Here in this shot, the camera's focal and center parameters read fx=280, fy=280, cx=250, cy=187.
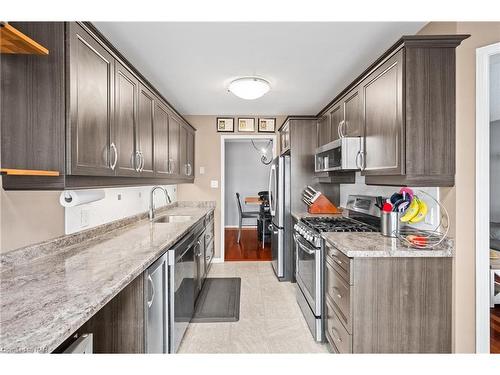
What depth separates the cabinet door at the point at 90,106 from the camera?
1403mm

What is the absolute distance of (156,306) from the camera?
5.70 ft

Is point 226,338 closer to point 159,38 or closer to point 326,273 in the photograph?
point 326,273

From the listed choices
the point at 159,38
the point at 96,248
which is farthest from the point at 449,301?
the point at 159,38

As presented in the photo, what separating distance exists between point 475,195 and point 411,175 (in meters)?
0.37

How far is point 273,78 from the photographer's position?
9.80 feet

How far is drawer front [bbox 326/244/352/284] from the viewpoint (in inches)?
70.2

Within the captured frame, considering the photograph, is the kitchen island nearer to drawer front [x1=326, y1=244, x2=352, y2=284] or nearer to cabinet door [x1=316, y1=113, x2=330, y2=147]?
drawer front [x1=326, y1=244, x2=352, y2=284]

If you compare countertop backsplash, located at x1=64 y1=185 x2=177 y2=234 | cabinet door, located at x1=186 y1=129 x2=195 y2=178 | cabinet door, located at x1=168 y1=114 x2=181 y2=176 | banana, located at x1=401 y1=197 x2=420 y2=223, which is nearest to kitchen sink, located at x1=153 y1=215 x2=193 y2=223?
countertop backsplash, located at x1=64 y1=185 x2=177 y2=234

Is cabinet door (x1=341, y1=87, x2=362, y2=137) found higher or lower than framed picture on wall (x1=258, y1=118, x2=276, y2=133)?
lower

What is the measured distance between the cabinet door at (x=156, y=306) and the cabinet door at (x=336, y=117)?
7.01 ft

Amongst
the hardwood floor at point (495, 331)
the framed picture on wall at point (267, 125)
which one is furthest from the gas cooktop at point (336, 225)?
the framed picture on wall at point (267, 125)

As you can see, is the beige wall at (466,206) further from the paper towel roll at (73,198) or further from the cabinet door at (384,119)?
the paper towel roll at (73,198)

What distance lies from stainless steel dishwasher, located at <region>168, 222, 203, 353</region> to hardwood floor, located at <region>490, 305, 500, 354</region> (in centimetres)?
221

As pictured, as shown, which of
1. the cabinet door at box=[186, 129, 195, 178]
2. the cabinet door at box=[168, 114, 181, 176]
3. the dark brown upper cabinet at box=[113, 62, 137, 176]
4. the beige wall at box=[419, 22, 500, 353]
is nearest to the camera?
the beige wall at box=[419, 22, 500, 353]
